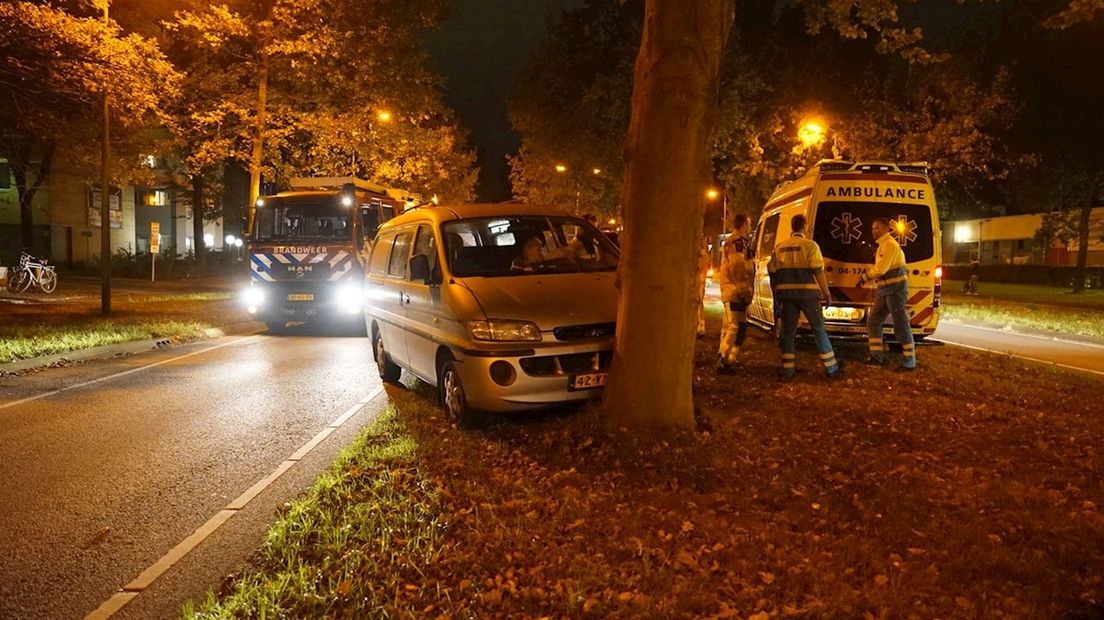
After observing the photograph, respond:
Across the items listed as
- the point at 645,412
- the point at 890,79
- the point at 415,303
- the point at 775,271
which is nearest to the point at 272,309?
the point at 415,303

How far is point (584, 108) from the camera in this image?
3788cm

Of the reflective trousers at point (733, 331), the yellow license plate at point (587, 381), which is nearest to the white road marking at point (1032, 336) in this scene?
the reflective trousers at point (733, 331)

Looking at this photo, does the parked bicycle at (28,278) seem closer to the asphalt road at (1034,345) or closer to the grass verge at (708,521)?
the grass verge at (708,521)

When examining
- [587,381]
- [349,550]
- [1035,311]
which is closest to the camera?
[349,550]

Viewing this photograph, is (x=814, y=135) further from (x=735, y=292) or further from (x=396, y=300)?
(x=396, y=300)

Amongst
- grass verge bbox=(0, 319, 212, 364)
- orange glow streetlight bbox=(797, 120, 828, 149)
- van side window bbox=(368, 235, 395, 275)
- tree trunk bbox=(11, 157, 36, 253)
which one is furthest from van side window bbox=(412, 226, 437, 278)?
tree trunk bbox=(11, 157, 36, 253)

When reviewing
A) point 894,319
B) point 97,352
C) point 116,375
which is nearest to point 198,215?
point 97,352

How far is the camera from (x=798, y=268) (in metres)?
8.84

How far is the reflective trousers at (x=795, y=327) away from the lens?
8.81 meters

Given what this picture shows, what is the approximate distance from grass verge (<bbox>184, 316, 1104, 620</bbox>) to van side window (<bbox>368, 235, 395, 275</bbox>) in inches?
114

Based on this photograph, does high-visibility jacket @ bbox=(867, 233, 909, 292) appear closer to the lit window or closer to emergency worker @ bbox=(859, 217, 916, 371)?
emergency worker @ bbox=(859, 217, 916, 371)

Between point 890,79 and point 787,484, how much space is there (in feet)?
84.9

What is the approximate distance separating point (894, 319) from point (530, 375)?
5.40m

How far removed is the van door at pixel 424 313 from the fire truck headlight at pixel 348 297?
7.50m
